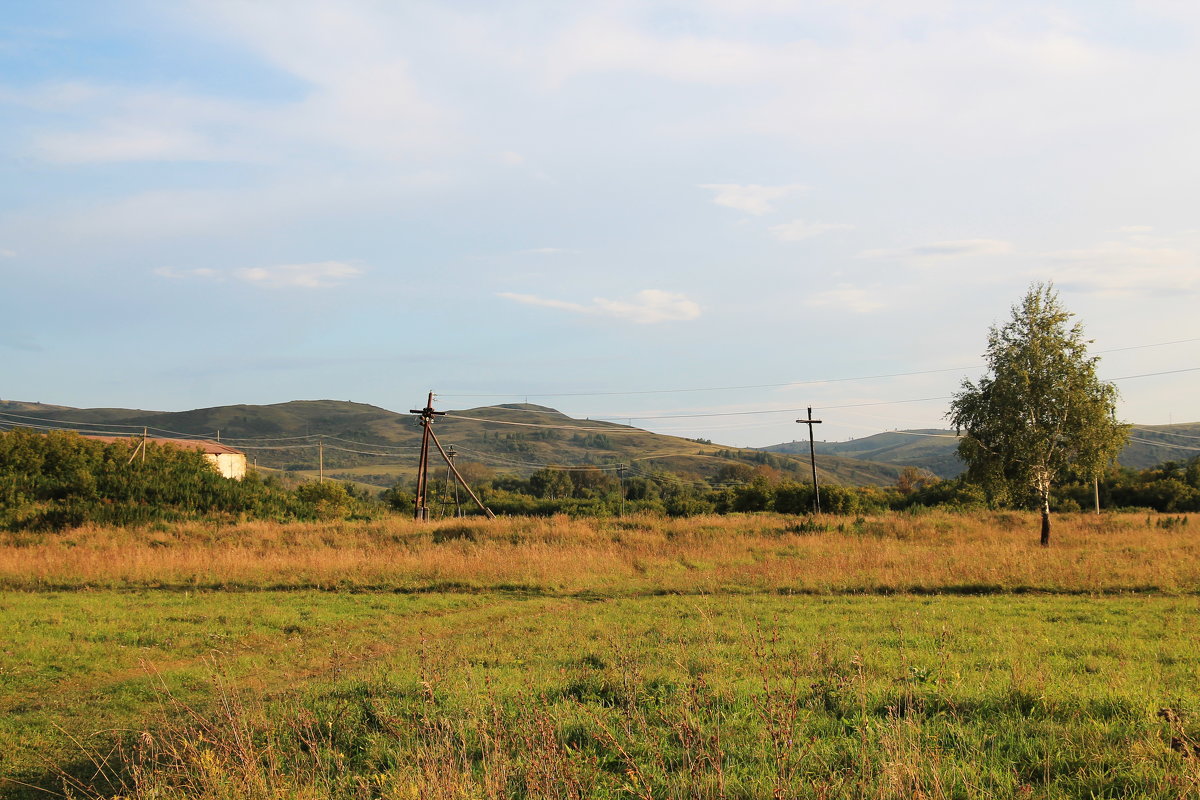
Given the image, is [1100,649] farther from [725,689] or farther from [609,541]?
[609,541]

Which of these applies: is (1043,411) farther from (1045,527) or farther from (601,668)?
(601,668)

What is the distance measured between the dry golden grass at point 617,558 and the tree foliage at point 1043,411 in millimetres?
2494

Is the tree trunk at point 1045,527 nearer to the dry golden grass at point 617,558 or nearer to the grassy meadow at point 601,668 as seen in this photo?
the dry golden grass at point 617,558

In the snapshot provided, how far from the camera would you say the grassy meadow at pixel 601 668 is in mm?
5422

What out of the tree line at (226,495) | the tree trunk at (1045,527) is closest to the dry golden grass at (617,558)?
the tree trunk at (1045,527)

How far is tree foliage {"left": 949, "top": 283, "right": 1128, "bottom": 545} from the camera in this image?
28547 mm

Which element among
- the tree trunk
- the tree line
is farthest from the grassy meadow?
the tree line

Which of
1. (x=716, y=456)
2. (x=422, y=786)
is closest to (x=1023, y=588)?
(x=422, y=786)

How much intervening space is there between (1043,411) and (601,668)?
1005 inches

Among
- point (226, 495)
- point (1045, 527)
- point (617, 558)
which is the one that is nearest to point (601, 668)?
point (617, 558)

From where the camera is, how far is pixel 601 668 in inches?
375

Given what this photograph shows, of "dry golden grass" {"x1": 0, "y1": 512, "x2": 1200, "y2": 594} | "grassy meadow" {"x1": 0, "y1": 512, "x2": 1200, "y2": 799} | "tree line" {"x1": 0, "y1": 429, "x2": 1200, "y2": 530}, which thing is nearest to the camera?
"grassy meadow" {"x1": 0, "y1": 512, "x2": 1200, "y2": 799}

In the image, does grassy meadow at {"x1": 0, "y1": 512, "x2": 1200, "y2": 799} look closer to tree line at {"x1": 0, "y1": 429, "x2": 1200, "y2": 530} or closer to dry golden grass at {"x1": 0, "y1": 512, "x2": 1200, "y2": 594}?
dry golden grass at {"x1": 0, "y1": 512, "x2": 1200, "y2": 594}

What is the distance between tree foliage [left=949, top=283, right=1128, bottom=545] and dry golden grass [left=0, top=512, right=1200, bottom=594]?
249cm
